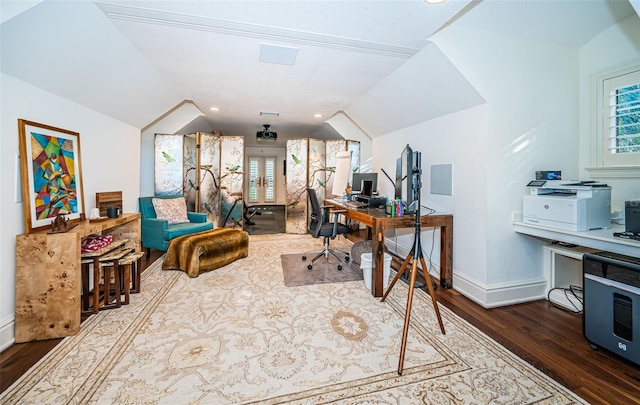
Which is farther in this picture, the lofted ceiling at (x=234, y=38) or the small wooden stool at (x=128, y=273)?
the small wooden stool at (x=128, y=273)

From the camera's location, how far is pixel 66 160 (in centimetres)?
240

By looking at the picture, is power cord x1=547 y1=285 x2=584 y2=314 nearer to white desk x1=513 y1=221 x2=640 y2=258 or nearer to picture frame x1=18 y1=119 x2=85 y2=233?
white desk x1=513 y1=221 x2=640 y2=258

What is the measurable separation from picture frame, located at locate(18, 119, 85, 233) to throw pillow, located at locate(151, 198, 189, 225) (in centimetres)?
145

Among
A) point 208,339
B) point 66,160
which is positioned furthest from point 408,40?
point 66,160

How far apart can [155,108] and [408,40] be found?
11.4 ft

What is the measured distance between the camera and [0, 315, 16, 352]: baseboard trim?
1763mm

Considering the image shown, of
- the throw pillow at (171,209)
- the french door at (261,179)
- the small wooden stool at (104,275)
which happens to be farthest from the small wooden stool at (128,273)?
the french door at (261,179)

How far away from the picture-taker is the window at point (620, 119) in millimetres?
2318

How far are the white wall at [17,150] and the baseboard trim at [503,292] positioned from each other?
387cm

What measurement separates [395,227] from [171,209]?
140 inches

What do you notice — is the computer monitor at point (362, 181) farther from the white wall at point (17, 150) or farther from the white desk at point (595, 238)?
the white wall at point (17, 150)

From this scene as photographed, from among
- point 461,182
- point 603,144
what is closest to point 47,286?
point 461,182

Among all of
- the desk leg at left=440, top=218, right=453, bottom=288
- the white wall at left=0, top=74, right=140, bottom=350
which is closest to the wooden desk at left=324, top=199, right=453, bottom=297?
the desk leg at left=440, top=218, right=453, bottom=288

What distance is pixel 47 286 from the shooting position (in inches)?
74.0
